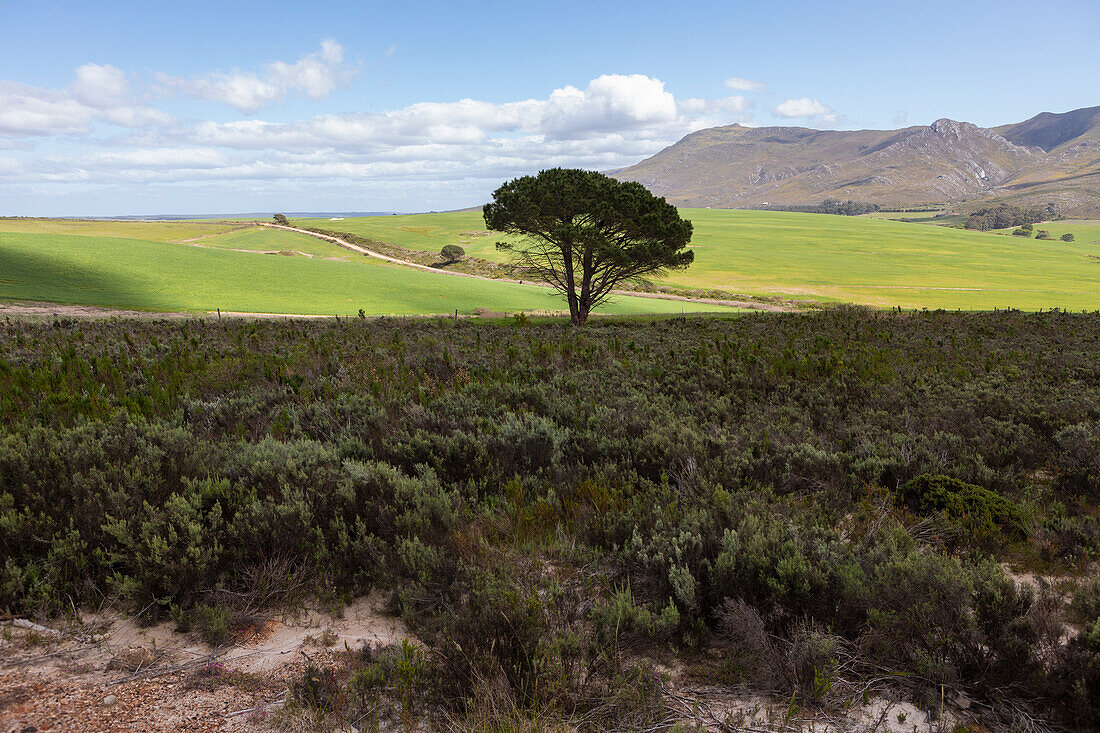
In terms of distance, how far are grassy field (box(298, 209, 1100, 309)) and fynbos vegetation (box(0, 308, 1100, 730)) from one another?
55.5 meters

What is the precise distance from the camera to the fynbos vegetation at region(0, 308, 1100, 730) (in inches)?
113

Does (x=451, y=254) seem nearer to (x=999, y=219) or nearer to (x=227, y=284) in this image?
(x=227, y=284)

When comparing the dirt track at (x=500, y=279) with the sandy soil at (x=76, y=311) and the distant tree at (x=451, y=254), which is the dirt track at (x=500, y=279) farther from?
the sandy soil at (x=76, y=311)

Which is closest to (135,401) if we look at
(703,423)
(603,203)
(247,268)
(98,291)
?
(703,423)

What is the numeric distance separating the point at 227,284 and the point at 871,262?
86.0 meters

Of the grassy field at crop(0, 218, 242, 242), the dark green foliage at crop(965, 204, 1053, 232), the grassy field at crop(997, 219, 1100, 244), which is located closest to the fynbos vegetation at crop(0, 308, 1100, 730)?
the grassy field at crop(0, 218, 242, 242)

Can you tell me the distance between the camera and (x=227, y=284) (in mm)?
47562

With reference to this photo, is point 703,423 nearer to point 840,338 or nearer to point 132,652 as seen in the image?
point 132,652

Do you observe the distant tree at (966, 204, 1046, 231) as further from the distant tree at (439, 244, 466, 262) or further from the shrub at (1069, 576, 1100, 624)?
the shrub at (1069, 576, 1100, 624)

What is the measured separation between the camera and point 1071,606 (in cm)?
310

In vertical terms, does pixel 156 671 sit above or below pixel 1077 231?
below

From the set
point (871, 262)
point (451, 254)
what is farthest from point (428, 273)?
point (871, 262)

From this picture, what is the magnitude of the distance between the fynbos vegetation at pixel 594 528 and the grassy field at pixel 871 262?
182ft

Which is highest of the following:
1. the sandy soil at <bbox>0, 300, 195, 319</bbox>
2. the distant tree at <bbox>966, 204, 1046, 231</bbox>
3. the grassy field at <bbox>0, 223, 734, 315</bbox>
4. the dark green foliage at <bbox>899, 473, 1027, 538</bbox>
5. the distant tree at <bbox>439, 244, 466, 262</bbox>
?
the distant tree at <bbox>966, 204, 1046, 231</bbox>
